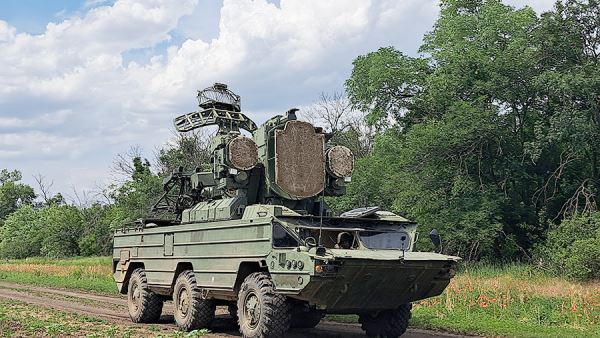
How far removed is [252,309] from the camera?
37.7 feet

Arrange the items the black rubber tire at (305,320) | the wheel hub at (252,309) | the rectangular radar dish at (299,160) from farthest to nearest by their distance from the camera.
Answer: the black rubber tire at (305,320) < the rectangular radar dish at (299,160) < the wheel hub at (252,309)

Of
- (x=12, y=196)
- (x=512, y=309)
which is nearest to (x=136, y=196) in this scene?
(x=512, y=309)

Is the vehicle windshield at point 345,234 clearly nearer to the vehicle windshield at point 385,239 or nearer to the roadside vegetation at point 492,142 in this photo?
the vehicle windshield at point 385,239

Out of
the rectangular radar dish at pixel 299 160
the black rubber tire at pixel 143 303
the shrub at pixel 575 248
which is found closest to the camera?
the rectangular radar dish at pixel 299 160

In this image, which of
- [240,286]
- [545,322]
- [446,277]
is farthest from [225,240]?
[545,322]

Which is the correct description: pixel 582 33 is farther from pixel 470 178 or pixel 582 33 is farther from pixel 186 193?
pixel 186 193

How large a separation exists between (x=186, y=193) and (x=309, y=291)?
19.8ft

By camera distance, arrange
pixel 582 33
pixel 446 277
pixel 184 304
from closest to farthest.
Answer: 1. pixel 446 277
2. pixel 184 304
3. pixel 582 33

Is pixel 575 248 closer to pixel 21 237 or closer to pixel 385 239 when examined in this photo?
pixel 385 239

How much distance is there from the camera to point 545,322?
14438 millimetres

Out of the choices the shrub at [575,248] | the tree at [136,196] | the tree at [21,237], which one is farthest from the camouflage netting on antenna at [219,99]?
the tree at [21,237]

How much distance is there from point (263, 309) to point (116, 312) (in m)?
7.59

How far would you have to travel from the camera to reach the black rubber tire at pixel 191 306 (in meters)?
13.1

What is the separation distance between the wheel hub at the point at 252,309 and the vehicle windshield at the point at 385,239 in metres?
1.86
